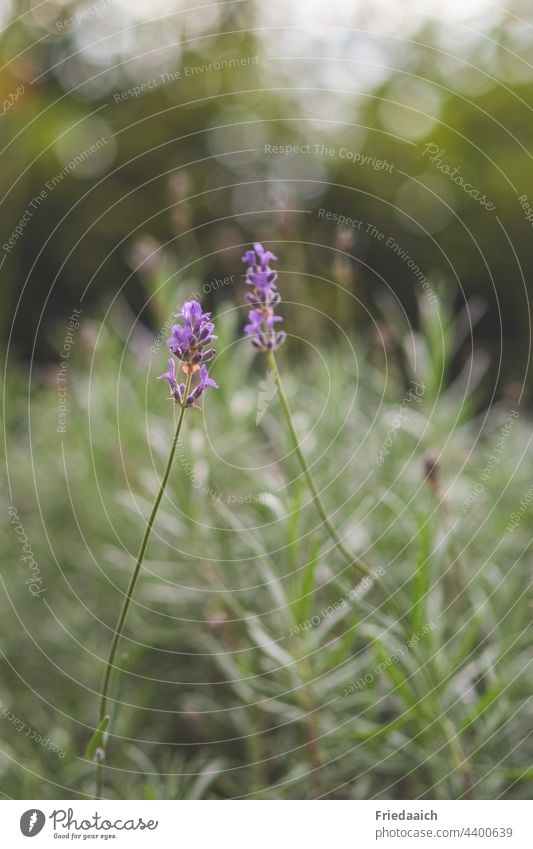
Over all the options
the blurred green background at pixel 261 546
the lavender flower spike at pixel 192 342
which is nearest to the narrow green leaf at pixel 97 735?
the blurred green background at pixel 261 546

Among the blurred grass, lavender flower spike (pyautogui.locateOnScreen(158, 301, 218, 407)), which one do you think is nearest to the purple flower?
lavender flower spike (pyautogui.locateOnScreen(158, 301, 218, 407))

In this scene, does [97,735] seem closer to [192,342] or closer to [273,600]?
[192,342]

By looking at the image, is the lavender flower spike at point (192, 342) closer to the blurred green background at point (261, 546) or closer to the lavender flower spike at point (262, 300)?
the lavender flower spike at point (262, 300)

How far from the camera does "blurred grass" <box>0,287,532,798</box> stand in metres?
0.94

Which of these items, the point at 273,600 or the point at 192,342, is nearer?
the point at 192,342

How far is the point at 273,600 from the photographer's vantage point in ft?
3.72

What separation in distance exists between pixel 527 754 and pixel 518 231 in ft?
11.1

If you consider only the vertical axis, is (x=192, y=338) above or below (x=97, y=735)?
above

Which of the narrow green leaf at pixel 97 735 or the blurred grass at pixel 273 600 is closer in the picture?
the narrow green leaf at pixel 97 735

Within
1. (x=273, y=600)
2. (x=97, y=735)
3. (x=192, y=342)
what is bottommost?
(x=97, y=735)

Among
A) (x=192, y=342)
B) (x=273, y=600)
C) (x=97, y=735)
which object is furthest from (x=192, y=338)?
(x=273, y=600)

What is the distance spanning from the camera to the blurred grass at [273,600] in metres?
0.94

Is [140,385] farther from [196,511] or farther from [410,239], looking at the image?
[410,239]

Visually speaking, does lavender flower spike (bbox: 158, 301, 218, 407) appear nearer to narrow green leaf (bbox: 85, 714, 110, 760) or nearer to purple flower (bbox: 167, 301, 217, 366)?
purple flower (bbox: 167, 301, 217, 366)
